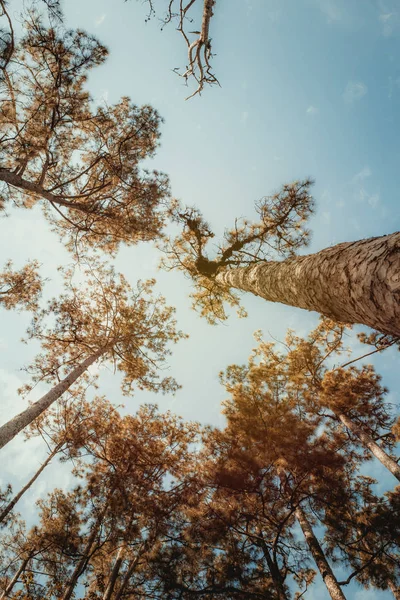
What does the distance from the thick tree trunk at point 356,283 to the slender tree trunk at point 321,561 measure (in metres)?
4.49

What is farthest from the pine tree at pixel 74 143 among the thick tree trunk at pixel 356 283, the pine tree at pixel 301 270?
the thick tree trunk at pixel 356 283

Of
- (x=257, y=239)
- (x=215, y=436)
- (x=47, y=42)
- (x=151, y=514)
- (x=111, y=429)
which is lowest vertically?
(x=151, y=514)

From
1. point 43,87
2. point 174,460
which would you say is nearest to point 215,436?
point 174,460

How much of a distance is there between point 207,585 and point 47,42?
419 inches

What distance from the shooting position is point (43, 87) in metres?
6.21

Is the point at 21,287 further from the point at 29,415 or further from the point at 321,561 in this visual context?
the point at 321,561

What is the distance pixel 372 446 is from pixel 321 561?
11.4 ft

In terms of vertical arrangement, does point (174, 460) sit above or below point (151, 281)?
below

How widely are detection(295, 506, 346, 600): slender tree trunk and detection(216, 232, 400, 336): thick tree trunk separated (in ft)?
14.7

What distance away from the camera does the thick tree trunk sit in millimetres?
1551

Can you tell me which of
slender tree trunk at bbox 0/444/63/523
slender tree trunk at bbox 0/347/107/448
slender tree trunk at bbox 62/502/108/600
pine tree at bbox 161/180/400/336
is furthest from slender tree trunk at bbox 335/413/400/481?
slender tree trunk at bbox 0/444/63/523

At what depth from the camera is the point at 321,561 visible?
483cm

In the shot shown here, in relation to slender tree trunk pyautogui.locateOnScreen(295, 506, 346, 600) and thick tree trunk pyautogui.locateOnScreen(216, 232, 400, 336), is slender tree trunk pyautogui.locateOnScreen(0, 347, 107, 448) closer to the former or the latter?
slender tree trunk pyautogui.locateOnScreen(295, 506, 346, 600)

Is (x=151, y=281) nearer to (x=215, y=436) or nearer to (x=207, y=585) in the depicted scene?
(x=215, y=436)
